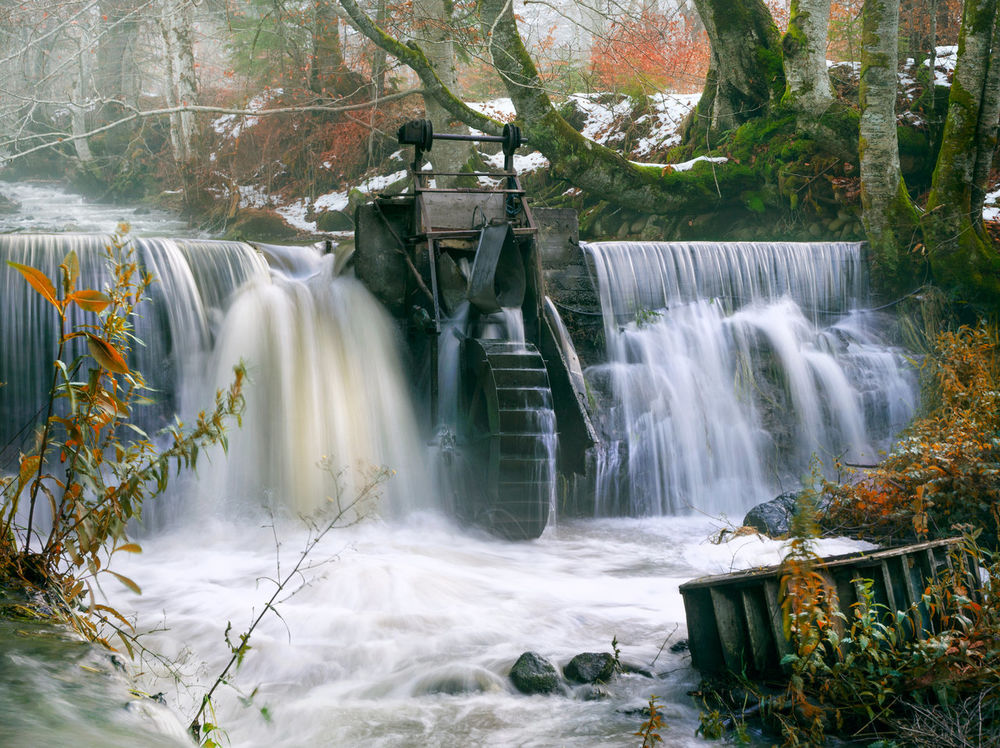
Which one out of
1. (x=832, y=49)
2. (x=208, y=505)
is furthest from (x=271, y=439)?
(x=832, y=49)

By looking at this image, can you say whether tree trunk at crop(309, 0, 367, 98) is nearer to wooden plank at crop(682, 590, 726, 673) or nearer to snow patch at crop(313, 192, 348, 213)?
snow patch at crop(313, 192, 348, 213)

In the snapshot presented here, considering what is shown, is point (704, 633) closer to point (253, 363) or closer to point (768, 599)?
point (768, 599)

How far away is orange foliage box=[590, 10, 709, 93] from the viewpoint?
1762 cm

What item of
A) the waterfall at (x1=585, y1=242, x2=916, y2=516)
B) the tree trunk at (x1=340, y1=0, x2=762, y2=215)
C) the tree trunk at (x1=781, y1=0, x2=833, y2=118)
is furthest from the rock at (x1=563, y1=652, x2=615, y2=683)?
the tree trunk at (x1=781, y1=0, x2=833, y2=118)

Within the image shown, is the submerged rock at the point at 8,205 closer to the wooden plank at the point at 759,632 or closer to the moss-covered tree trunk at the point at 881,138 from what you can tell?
the moss-covered tree trunk at the point at 881,138

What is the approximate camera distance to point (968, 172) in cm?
1038

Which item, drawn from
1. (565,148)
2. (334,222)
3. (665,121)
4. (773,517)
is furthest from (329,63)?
(773,517)

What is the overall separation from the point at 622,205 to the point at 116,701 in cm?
1218

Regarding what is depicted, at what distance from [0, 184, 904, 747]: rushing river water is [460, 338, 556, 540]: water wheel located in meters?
0.24

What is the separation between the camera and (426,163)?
1878 centimetres

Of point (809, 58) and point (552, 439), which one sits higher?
point (809, 58)

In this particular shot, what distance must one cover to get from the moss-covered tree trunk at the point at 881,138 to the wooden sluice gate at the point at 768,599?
7.74 m

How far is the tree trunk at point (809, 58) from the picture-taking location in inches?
496

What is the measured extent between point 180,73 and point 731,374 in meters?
17.1
